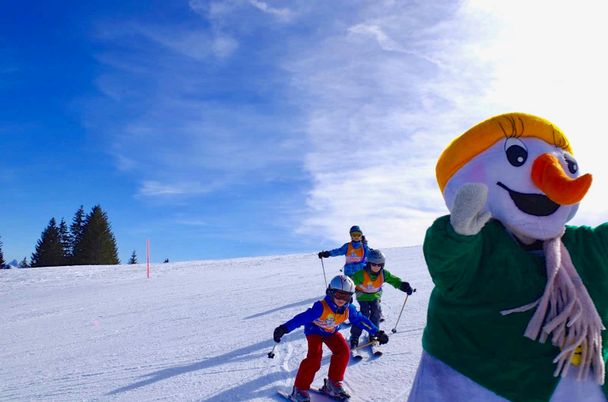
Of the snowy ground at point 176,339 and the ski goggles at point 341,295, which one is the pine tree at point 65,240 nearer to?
the snowy ground at point 176,339

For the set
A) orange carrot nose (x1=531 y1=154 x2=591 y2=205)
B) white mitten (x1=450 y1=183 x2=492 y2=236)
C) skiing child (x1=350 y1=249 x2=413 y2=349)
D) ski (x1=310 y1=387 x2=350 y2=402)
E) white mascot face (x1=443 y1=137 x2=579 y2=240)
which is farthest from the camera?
skiing child (x1=350 y1=249 x2=413 y2=349)

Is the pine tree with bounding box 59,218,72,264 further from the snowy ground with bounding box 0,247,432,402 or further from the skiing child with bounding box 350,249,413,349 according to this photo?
the skiing child with bounding box 350,249,413,349

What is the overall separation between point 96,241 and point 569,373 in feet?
145

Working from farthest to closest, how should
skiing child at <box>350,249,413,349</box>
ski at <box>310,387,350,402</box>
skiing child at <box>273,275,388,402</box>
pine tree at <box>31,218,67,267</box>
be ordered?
pine tree at <box>31,218,67,267</box> < skiing child at <box>350,249,413,349</box> < skiing child at <box>273,275,388,402</box> < ski at <box>310,387,350,402</box>

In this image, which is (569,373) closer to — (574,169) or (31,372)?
(574,169)

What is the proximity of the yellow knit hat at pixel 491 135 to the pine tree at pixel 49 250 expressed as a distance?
4481 cm

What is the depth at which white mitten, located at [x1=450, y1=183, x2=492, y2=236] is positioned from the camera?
1763 mm

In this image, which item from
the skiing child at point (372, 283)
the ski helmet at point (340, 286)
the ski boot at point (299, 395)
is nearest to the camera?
the ski boot at point (299, 395)

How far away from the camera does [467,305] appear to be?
88.9 inches

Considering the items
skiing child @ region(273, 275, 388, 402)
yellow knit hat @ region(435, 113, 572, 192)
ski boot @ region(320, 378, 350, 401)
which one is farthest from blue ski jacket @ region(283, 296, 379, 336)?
yellow knit hat @ region(435, 113, 572, 192)

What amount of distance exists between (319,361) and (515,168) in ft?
11.6

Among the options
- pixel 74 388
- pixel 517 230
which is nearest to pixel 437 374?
pixel 517 230

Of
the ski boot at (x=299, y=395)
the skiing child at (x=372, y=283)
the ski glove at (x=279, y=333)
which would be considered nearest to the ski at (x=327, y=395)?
the ski boot at (x=299, y=395)

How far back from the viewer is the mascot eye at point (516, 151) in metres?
2.26
